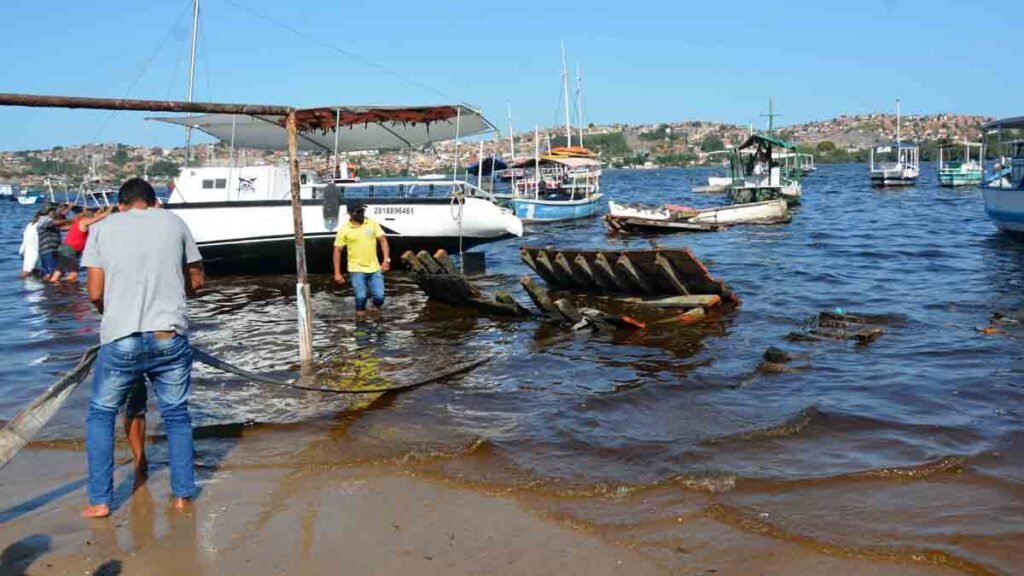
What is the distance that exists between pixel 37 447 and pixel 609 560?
4.91 metres

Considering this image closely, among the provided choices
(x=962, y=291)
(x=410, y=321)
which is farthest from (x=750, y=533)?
(x=962, y=291)

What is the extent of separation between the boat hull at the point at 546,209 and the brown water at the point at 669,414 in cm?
2096

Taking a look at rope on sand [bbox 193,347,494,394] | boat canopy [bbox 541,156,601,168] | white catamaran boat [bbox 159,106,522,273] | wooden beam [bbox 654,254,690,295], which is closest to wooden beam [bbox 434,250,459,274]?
white catamaran boat [bbox 159,106,522,273]

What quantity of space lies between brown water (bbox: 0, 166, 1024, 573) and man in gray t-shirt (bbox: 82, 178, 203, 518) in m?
1.25

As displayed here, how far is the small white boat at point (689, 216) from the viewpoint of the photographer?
31516 millimetres

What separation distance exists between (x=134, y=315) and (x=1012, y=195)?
27.6m

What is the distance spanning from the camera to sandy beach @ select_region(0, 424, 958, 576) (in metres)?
4.76

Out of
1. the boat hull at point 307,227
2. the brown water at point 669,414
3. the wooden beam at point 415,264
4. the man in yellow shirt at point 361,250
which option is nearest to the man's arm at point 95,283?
the brown water at point 669,414

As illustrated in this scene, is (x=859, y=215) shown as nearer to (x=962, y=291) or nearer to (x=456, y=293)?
(x=962, y=291)

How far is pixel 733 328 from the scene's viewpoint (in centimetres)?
1288

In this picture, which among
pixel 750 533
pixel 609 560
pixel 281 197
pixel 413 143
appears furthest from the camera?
pixel 413 143

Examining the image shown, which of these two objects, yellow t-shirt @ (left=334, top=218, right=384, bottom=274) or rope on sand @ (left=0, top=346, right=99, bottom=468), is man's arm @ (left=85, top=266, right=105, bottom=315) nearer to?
rope on sand @ (left=0, top=346, right=99, bottom=468)

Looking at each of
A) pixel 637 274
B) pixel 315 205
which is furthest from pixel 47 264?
pixel 637 274

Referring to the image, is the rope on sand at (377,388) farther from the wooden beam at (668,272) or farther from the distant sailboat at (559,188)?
the distant sailboat at (559,188)
